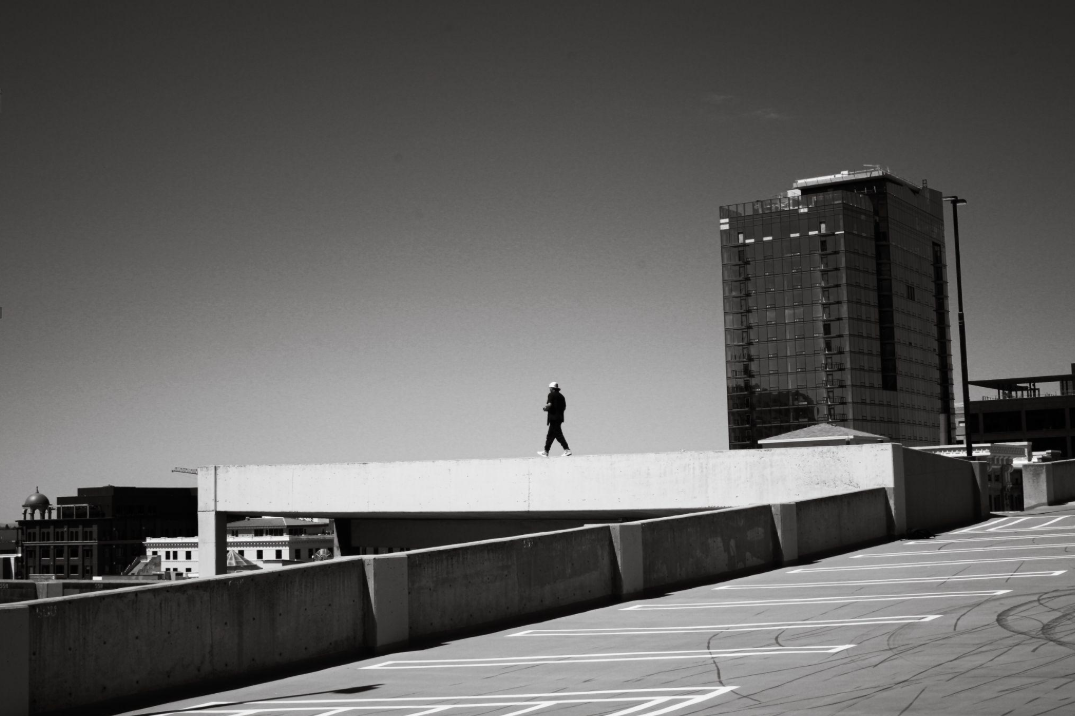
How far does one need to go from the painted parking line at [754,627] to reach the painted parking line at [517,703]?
351 cm

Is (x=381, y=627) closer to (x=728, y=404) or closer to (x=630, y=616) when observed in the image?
(x=630, y=616)

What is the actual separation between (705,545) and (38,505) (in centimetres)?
18795

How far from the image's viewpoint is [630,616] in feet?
48.6

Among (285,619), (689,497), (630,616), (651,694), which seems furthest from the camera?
(689,497)

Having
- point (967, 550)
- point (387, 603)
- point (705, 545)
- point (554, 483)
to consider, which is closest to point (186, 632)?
point (387, 603)

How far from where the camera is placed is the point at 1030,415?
469ft

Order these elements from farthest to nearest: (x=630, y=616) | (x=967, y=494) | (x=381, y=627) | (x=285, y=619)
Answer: (x=967, y=494) → (x=630, y=616) → (x=381, y=627) → (x=285, y=619)

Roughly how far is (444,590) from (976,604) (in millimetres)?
5961

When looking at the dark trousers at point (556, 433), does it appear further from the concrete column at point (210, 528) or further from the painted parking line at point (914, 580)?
the concrete column at point (210, 528)

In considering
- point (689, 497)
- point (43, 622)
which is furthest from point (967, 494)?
point (43, 622)

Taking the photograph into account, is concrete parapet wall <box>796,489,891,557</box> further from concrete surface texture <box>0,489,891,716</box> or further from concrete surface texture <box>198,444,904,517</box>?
concrete surface texture <box>0,489,891,716</box>

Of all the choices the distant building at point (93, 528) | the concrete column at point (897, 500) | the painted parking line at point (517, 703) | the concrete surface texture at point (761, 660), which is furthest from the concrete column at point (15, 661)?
the distant building at point (93, 528)

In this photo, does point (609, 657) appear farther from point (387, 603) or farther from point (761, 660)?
point (387, 603)

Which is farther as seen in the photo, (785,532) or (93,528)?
(93,528)
